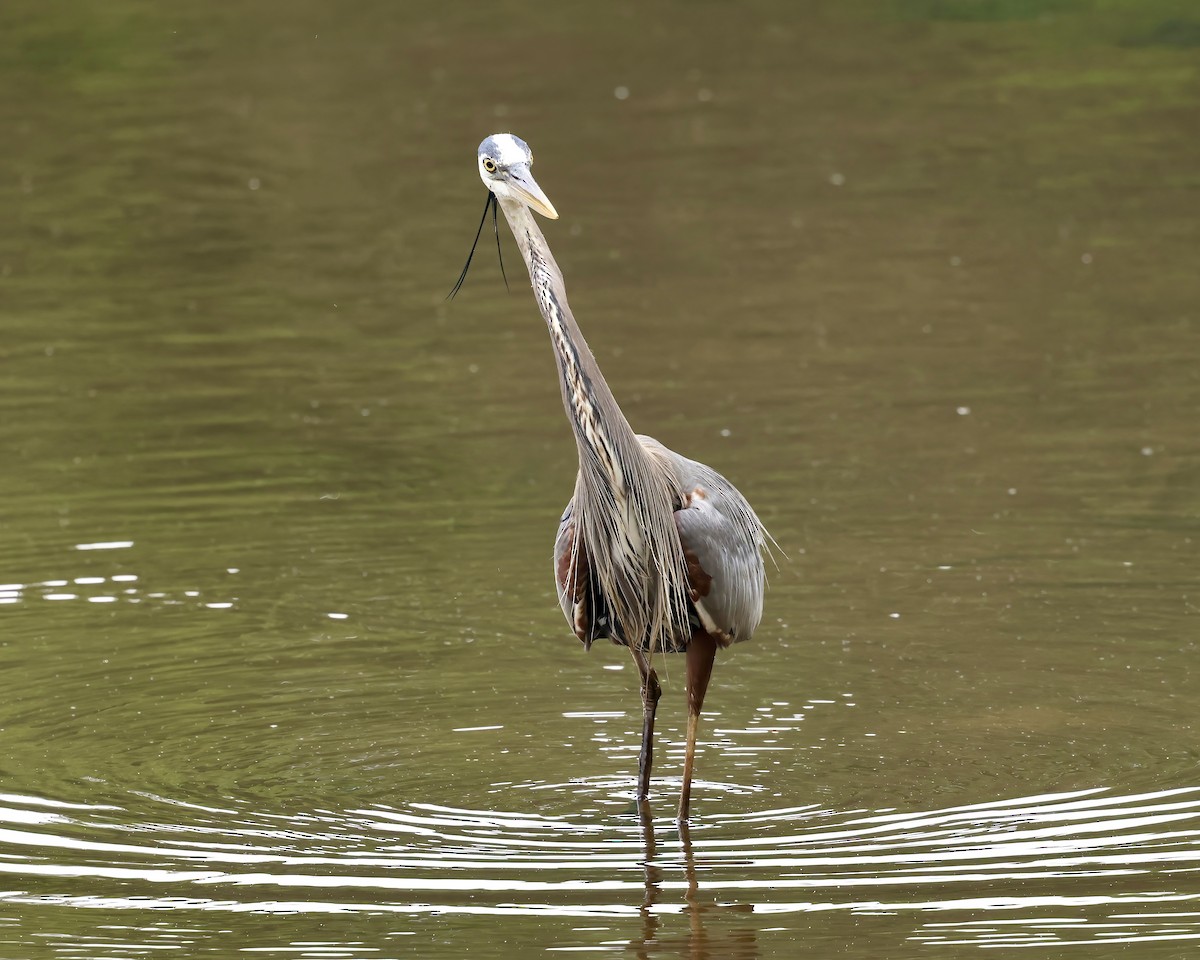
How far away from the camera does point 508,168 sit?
711 cm

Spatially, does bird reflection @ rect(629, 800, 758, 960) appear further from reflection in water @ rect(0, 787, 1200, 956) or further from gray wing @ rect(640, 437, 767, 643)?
gray wing @ rect(640, 437, 767, 643)

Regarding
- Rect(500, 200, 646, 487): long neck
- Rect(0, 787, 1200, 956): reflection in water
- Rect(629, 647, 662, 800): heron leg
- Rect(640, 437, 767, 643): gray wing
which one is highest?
Rect(500, 200, 646, 487): long neck

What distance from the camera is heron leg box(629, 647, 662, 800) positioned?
783 centimetres

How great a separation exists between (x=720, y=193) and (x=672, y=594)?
12.5 meters

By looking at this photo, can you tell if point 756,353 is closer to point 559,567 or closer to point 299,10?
point 559,567

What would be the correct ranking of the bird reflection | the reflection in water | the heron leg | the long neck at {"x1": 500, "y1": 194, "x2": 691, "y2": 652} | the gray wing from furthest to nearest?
the heron leg
the gray wing
the long neck at {"x1": 500, "y1": 194, "x2": 691, "y2": 652}
the reflection in water
the bird reflection

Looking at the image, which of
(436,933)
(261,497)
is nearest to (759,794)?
(436,933)

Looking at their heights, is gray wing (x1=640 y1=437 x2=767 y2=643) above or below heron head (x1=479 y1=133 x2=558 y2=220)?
below

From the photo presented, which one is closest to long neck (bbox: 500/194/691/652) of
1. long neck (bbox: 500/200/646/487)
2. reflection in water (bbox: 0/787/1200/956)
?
long neck (bbox: 500/200/646/487)

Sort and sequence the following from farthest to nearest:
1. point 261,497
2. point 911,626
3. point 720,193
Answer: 1. point 720,193
2. point 261,497
3. point 911,626

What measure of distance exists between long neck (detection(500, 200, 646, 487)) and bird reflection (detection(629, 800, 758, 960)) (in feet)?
4.52

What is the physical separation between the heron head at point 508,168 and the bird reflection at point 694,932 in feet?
7.23

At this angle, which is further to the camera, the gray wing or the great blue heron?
the gray wing

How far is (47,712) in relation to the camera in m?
8.85
